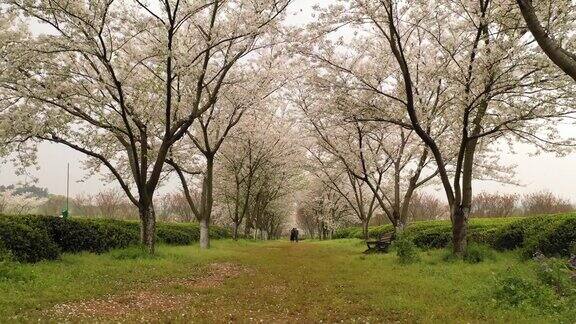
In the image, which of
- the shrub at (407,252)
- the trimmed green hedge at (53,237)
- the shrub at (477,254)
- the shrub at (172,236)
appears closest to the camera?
the trimmed green hedge at (53,237)

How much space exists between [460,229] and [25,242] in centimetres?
1501

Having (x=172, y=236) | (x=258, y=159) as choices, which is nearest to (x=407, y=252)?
(x=172, y=236)

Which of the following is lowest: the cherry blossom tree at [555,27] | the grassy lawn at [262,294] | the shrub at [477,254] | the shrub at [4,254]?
the grassy lawn at [262,294]

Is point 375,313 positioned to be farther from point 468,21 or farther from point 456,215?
point 468,21

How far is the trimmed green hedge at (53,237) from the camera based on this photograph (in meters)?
13.5

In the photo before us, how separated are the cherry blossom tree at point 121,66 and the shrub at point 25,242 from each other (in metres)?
4.24

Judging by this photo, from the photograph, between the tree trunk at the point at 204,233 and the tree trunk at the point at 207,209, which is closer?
the tree trunk at the point at 207,209

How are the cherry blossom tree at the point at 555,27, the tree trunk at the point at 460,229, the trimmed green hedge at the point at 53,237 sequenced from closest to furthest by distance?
the cherry blossom tree at the point at 555,27, the trimmed green hedge at the point at 53,237, the tree trunk at the point at 460,229

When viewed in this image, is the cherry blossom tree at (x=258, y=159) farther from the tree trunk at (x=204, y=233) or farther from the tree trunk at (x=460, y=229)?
the tree trunk at (x=460, y=229)

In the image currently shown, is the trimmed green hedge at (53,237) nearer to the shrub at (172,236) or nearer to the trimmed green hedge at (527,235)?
the shrub at (172,236)

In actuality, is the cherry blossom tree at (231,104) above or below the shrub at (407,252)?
above

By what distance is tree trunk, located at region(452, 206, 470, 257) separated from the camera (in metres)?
17.1

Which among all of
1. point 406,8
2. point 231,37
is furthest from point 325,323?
point 231,37

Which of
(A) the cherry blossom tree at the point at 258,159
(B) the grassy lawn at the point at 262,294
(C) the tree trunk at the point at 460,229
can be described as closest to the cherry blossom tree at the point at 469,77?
(C) the tree trunk at the point at 460,229
